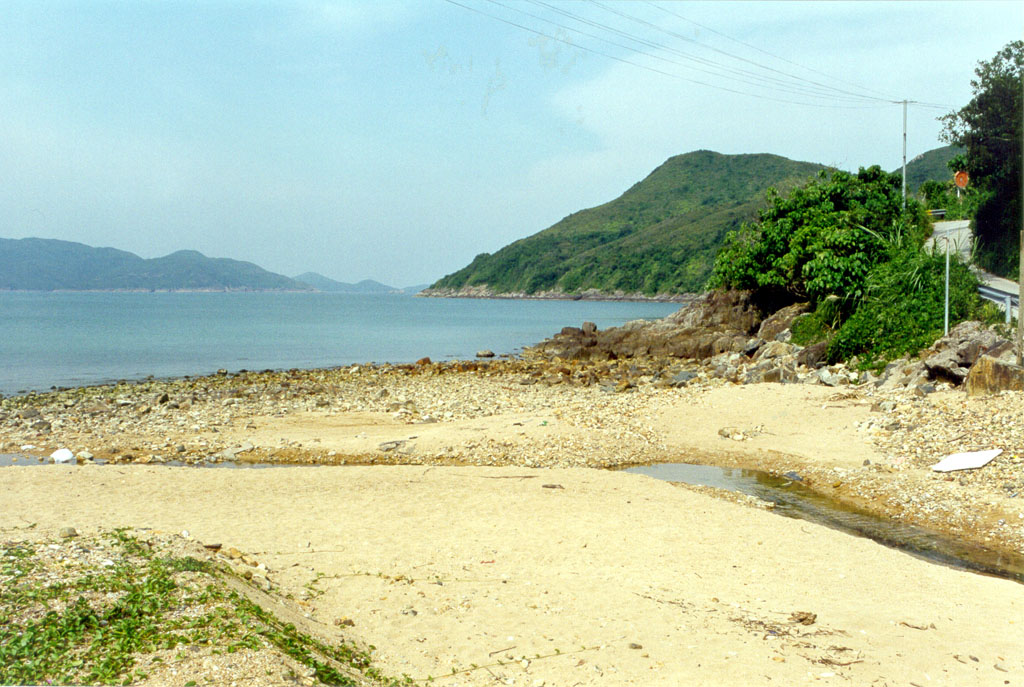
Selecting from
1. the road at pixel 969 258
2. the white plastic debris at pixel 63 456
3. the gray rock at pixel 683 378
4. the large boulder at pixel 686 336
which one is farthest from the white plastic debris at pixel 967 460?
the large boulder at pixel 686 336

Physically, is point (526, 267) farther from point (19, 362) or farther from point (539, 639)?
point (539, 639)

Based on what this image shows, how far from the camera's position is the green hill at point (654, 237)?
136m

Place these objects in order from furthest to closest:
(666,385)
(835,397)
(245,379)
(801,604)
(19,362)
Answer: (19,362) < (245,379) < (666,385) < (835,397) < (801,604)

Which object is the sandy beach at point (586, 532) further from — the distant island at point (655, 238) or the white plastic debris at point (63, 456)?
the distant island at point (655, 238)

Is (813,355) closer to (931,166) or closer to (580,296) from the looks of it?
(580,296)

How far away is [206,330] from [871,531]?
63.1m

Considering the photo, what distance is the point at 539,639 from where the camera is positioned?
6645 millimetres

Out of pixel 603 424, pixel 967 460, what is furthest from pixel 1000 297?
pixel 603 424

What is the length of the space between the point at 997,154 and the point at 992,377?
2009 centimetres

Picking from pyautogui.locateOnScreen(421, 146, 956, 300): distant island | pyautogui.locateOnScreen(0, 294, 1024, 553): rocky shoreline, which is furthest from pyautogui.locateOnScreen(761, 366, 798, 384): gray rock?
pyautogui.locateOnScreen(421, 146, 956, 300): distant island

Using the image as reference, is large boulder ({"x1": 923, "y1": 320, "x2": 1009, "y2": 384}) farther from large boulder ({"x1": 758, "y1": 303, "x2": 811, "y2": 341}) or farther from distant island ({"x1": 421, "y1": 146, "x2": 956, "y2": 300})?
distant island ({"x1": 421, "y1": 146, "x2": 956, "y2": 300})

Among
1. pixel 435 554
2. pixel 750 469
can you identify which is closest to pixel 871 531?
pixel 750 469

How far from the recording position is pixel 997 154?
1211 inches

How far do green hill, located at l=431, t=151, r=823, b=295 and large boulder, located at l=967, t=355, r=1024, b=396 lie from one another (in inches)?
4383
